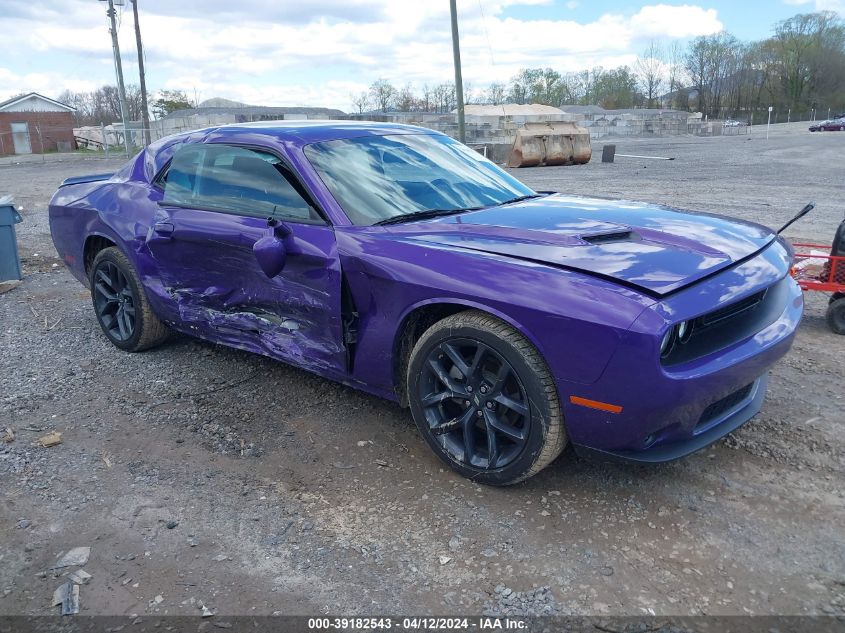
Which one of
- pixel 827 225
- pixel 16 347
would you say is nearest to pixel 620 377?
pixel 16 347

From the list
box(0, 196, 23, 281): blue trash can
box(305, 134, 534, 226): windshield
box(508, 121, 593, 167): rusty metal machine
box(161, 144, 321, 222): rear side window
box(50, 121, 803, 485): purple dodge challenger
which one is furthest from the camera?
box(508, 121, 593, 167): rusty metal machine

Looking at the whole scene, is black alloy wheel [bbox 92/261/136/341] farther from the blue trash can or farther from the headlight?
the headlight

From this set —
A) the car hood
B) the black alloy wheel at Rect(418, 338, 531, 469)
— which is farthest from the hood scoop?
the black alloy wheel at Rect(418, 338, 531, 469)

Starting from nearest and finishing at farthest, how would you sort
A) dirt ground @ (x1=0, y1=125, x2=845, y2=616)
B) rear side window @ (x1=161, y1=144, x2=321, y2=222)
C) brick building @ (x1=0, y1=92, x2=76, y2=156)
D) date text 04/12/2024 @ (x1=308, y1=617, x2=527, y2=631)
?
date text 04/12/2024 @ (x1=308, y1=617, x2=527, y2=631) < dirt ground @ (x1=0, y1=125, x2=845, y2=616) < rear side window @ (x1=161, y1=144, x2=321, y2=222) < brick building @ (x1=0, y1=92, x2=76, y2=156)

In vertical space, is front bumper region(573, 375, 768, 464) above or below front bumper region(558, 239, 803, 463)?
below

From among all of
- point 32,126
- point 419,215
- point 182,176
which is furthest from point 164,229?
point 32,126

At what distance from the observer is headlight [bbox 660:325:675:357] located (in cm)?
249

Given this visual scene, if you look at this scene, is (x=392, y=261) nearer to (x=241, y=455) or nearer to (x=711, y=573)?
(x=241, y=455)

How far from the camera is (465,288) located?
2881 mm

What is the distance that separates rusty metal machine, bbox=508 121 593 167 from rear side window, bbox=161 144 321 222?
20.9 m

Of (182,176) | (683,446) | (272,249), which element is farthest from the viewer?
(182,176)

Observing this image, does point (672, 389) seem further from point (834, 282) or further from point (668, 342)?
point (834, 282)

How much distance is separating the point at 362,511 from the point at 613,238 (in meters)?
1.61

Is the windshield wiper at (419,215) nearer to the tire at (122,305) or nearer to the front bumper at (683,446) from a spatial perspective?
the front bumper at (683,446)
